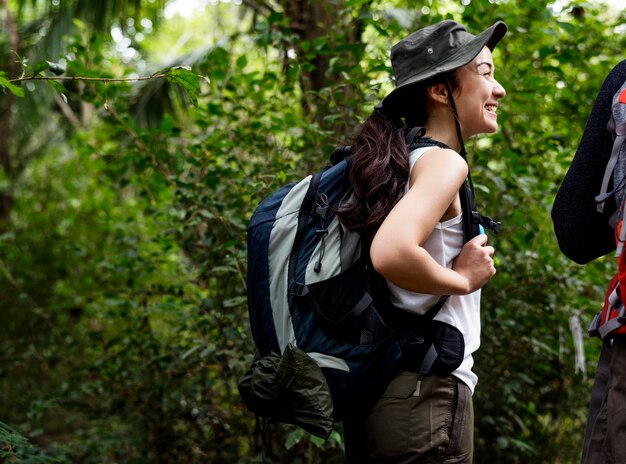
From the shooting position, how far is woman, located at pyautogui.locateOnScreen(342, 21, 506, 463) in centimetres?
184

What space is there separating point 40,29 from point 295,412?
705cm

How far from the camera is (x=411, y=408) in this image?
1.94 m

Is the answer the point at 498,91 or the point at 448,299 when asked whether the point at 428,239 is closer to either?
the point at 448,299

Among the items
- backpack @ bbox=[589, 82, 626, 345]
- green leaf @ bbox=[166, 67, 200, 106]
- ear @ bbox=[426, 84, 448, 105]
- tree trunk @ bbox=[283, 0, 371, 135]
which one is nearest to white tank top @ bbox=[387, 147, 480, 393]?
ear @ bbox=[426, 84, 448, 105]

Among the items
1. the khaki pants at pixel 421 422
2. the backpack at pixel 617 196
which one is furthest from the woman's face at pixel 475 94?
the khaki pants at pixel 421 422

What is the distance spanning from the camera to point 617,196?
173cm

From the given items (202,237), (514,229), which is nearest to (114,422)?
(202,237)

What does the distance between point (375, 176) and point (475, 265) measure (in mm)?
351

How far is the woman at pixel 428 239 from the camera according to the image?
72.6 inches

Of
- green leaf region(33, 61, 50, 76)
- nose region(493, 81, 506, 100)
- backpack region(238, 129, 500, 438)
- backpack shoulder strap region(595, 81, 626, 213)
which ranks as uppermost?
green leaf region(33, 61, 50, 76)

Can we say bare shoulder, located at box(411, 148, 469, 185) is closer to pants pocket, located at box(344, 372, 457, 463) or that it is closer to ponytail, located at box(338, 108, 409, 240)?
ponytail, located at box(338, 108, 409, 240)

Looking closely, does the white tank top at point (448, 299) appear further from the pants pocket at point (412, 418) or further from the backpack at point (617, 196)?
the backpack at point (617, 196)

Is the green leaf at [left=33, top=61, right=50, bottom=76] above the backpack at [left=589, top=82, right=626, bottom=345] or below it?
above

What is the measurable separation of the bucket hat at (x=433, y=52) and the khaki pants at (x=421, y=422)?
830mm
